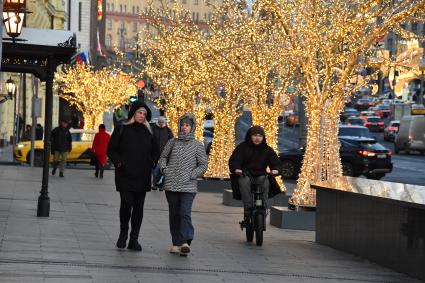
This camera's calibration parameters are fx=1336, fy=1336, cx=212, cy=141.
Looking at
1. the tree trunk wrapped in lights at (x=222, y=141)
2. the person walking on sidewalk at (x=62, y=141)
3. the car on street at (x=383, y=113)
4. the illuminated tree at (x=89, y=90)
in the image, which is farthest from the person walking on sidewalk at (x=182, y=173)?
the car on street at (x=383, y=113)

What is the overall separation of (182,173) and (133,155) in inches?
23.6

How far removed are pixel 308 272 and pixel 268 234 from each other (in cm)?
586

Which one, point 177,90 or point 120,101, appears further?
point 120,101

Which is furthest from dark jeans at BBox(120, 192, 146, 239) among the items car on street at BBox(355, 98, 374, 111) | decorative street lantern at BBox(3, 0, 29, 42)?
car on street at BBox(355, 98, 374, 111)

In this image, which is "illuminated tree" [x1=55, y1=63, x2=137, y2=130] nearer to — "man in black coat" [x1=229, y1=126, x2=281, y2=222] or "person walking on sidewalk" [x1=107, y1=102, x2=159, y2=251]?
"man in black coat" [x1=229, y1=126, x2=281, y2=222]

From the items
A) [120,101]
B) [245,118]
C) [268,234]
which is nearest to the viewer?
[268,234]

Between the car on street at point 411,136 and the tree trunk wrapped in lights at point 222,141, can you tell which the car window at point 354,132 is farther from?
the car on street at point 411,136

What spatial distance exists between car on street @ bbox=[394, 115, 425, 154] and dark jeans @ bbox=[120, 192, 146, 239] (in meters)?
57.9

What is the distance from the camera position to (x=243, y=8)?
114 feet

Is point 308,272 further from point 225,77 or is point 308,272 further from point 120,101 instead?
point 120,101

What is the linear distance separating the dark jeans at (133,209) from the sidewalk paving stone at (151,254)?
0.97ft

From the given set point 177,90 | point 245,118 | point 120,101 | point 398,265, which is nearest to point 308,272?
point 398,265

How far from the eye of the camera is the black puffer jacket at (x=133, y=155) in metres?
15.3

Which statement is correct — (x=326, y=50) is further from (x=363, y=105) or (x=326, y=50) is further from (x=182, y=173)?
(x=363, y=105)
